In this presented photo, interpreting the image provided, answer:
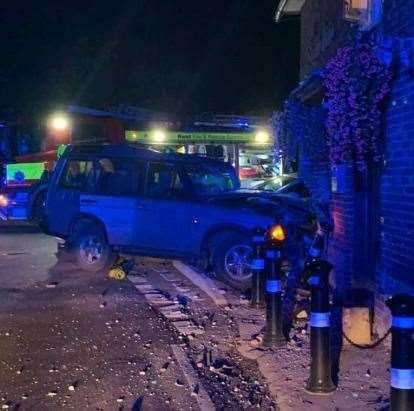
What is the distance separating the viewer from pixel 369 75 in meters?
5.34

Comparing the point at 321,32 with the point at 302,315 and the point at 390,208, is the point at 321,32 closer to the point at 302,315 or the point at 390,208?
the point at 390,208

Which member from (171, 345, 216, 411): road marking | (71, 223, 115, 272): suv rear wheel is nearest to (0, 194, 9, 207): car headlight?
(71, 223, 115, 272): suv rear wheel

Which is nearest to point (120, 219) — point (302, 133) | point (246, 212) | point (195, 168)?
point (195, 168)

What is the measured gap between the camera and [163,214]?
361 inches

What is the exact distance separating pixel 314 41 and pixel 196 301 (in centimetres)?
469

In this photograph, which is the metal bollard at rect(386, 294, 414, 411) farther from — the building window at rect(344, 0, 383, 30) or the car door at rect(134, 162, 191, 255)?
the car door at rect(134, 162, 191, 255)

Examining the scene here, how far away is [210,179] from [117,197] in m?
1.56

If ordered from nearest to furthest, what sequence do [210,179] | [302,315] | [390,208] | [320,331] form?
[320,331] < [390,208] < [302,315] < [210,179]

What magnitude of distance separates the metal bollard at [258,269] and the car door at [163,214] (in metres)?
1.95

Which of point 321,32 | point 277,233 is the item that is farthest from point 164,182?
point 321,32

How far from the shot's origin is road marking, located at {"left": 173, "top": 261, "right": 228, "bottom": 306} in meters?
7.90

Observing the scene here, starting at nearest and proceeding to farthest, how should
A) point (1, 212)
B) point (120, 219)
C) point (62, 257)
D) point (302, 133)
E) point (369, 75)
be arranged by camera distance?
point (369, 75) < point (302, 133) < point (120, 219) < point (62, 257) < point (1, 212)

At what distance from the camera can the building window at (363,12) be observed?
19.8 feet

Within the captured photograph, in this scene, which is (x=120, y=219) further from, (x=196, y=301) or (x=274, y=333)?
(x=274, y=333)
